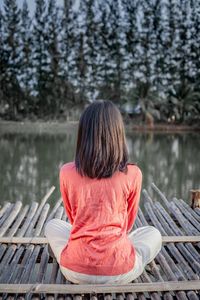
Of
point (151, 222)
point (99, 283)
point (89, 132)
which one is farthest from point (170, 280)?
point (151, 222)

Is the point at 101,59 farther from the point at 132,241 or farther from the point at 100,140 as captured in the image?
the point at 100,140

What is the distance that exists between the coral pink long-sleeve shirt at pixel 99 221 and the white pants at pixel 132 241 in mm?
23

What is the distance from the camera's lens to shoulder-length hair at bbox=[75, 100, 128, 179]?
150cm

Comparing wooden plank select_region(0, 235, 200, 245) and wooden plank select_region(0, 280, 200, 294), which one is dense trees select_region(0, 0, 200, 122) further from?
wooden plank select_region(0, 280, 200, 294)

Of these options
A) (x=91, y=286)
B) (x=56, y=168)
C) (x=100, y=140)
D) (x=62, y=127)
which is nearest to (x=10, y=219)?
(x=91, y=286)

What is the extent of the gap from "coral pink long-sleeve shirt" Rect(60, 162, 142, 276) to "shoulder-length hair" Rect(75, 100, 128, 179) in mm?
49

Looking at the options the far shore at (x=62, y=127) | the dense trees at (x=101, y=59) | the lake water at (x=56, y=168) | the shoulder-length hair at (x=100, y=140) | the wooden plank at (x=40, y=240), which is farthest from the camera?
the dense trees at (x=101, y=59)

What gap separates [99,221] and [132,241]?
27cm

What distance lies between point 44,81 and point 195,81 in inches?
245

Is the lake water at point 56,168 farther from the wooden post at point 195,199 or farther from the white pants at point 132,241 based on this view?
the white pants at point 132,241

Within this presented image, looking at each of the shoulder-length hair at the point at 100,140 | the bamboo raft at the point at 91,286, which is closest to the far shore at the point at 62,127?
the bamboo raft at the point at 91,286

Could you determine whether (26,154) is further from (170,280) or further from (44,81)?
(44,81)

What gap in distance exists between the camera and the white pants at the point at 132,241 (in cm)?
161

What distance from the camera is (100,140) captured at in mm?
1510
